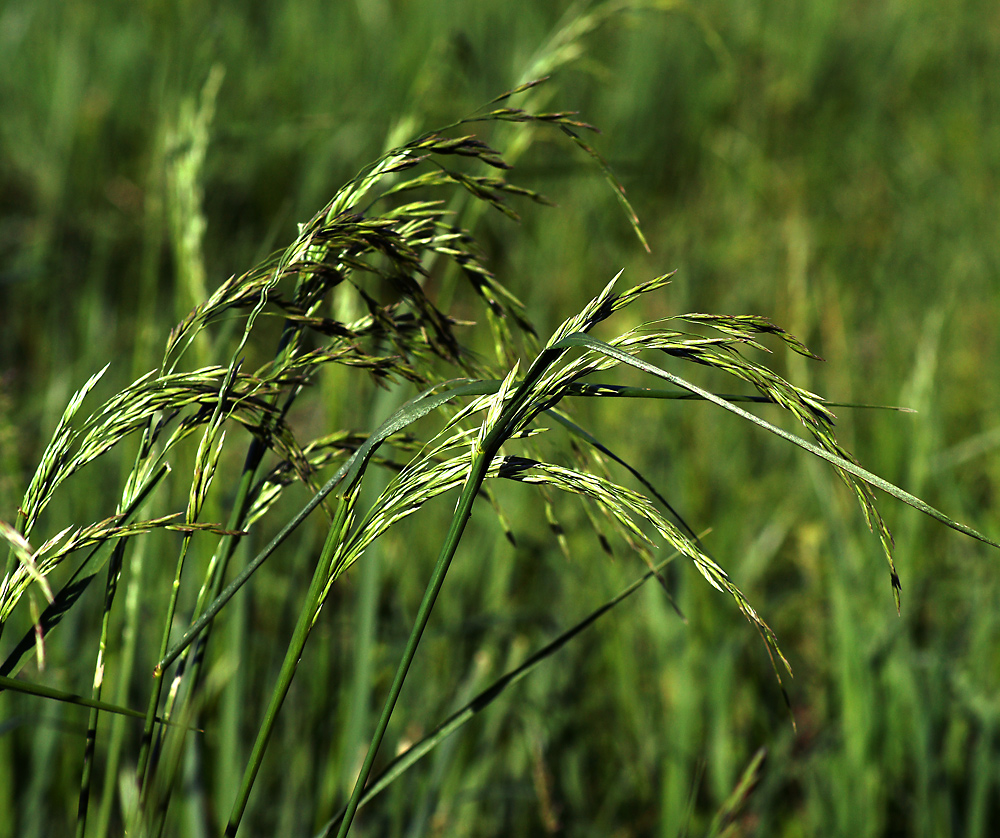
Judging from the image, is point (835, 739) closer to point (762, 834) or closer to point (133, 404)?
point (762, 834)

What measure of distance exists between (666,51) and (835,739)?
107 inches

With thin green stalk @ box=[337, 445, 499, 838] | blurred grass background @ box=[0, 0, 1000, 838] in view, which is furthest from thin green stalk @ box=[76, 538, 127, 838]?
blurred grass background @ box=[0, 0, 1000, 838]

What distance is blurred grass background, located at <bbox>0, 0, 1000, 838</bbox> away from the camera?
37.0 inches

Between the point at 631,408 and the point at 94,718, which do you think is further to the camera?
the point at 631,408

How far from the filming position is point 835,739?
0.99 m

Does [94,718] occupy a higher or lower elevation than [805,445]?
lower

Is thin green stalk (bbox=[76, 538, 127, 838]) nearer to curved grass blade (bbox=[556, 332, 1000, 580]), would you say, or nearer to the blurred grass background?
curved grass blade (bbox=[556, 332, 1000, 580])

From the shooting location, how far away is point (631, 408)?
1.80 meters

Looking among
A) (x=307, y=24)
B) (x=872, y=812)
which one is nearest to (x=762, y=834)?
(x=872, y=812)

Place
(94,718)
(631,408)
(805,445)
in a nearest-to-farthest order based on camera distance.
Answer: (805,445), (94,718), (631,408)

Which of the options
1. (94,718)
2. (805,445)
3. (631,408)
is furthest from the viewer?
(631,408)

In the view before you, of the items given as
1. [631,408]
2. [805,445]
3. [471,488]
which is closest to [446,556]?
[471,488]

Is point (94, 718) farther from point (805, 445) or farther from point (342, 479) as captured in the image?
point (805, 445)

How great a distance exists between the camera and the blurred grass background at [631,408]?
939mm
